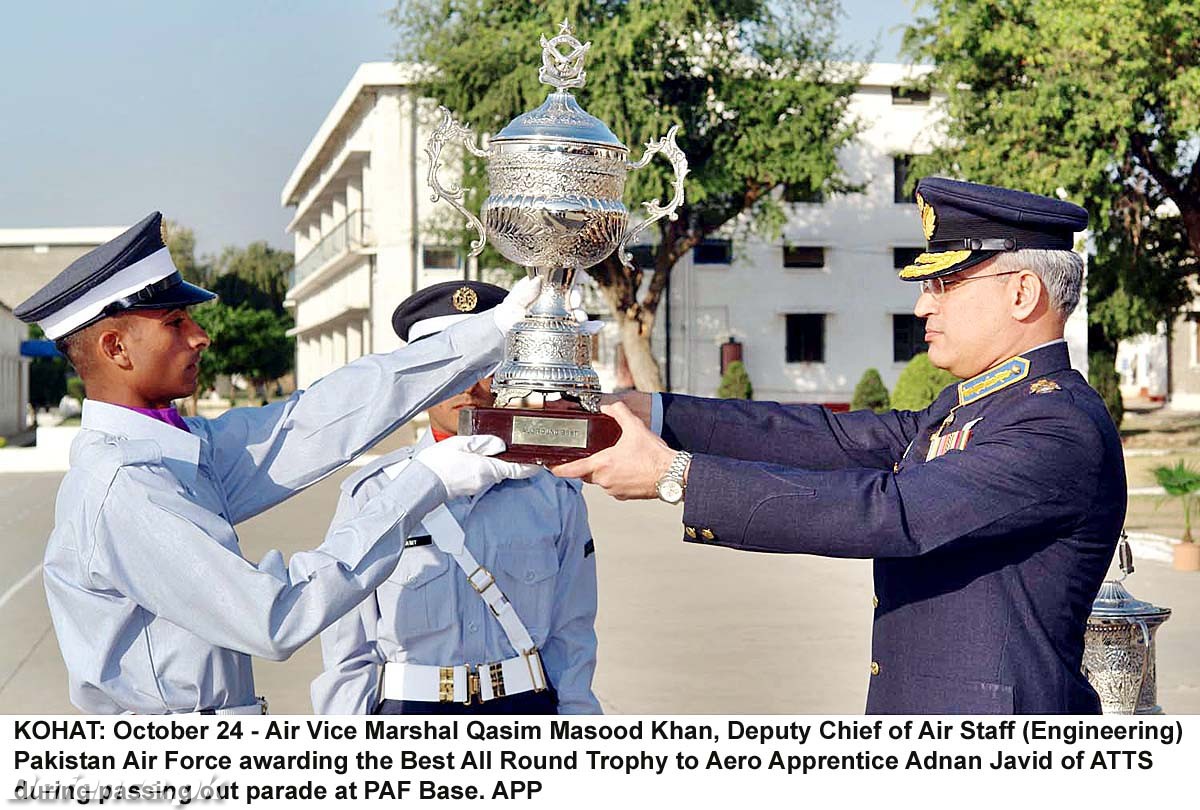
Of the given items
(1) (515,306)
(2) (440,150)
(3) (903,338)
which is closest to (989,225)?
(1) (515,306)

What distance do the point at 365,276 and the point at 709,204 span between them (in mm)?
14060

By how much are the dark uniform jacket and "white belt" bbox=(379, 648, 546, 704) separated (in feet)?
3.43

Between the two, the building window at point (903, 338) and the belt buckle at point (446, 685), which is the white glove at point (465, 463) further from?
the building window at point (903, 338)

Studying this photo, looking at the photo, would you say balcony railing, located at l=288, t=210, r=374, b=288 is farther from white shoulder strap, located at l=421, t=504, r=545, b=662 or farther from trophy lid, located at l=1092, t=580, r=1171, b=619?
white shoulder strap, located at l=421, t=504, r=545, b=662

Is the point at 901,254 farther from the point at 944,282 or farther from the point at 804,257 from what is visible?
the point at 944,282

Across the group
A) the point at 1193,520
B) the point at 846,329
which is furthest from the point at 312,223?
the point at 1193,520

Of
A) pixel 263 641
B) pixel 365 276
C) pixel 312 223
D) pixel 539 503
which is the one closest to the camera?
pixel 263 641

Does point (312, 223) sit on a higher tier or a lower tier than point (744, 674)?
higher

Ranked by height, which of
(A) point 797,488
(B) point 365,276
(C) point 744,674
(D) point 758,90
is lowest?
(C) point 744,674

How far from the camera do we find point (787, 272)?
39.0 m

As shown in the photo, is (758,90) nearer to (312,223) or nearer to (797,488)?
(797,488)

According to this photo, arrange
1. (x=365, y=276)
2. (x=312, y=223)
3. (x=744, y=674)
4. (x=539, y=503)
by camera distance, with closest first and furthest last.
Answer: (x=539, y=503) < (x=744, y=674) < (x=365, y=276) < (x=312, y=223)

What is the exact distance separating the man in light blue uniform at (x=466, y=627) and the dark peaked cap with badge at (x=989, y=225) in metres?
1.46
